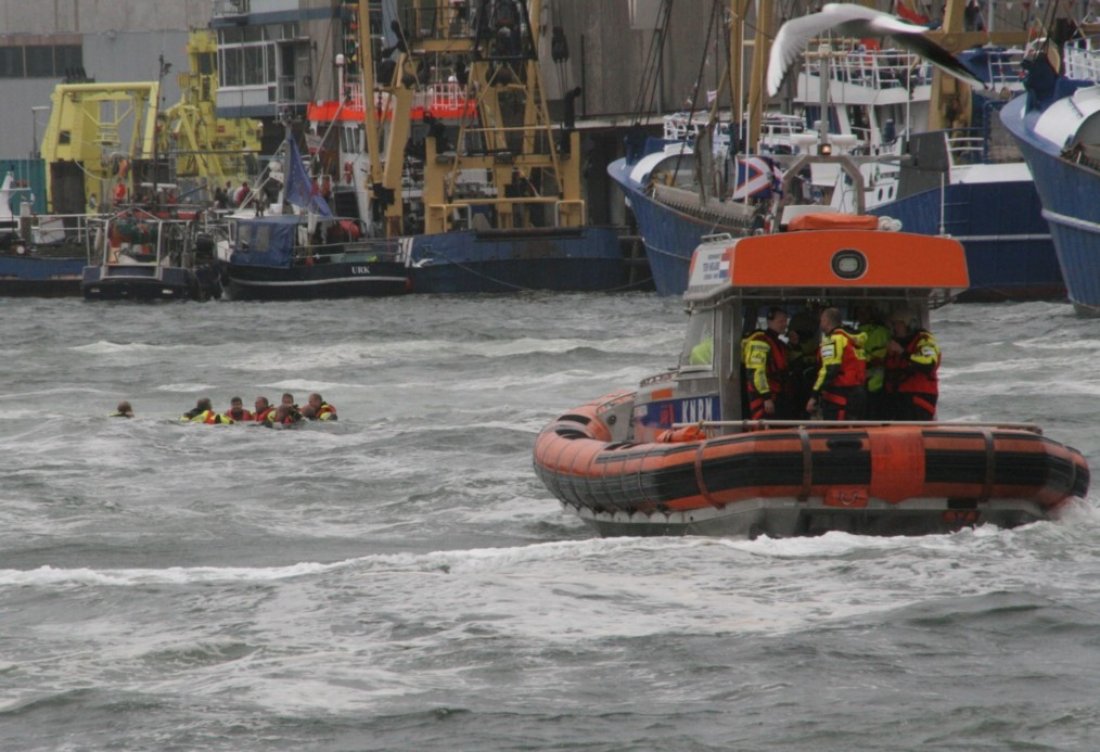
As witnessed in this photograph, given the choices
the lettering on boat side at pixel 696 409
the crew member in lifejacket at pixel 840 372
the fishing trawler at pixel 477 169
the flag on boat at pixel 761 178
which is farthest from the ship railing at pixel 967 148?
the crew member in lifejacket at pixel 840 372

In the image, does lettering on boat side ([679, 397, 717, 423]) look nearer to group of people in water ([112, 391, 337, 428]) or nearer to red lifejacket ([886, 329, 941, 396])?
red lifejacket ([886, 329, 941, 396])

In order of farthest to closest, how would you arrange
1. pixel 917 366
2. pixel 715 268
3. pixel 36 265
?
1. pixel 36 265
2. pixel 715 268
3. pixel 917 366

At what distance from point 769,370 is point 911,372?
98 centimetres

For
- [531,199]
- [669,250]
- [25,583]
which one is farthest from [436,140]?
[25,583]

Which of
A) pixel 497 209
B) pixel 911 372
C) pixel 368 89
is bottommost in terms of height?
pixel 497 209

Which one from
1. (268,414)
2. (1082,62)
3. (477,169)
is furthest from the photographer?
(477,169)

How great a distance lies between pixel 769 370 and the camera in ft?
51.5

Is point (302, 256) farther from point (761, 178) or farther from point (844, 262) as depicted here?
point (844, 262)

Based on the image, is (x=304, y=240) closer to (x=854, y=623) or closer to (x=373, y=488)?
(x=373, y=488)

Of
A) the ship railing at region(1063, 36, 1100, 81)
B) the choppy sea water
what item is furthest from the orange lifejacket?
the ship railing at region(1063, 36, 1100, 81)

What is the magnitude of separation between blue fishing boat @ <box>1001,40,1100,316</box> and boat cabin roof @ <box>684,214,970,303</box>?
19.2 m

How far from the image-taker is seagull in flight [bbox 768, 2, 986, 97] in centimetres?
1454

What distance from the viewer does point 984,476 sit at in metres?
14.5

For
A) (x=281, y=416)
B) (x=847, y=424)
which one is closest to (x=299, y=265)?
(x=281, y=416)
